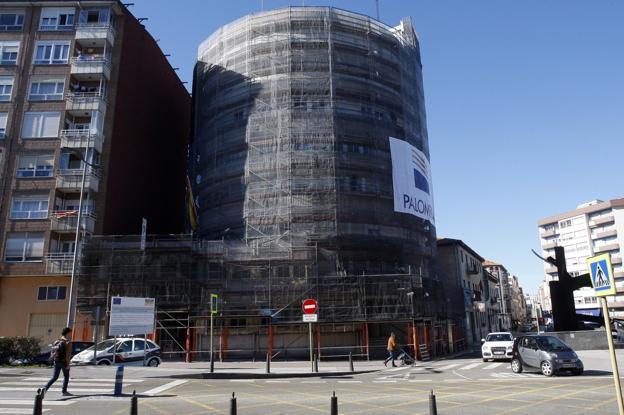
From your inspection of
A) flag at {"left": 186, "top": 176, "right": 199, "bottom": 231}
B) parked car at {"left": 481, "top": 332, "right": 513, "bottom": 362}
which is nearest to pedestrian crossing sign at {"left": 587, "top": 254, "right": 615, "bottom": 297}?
parked car at {"left": 481, "top": 332, "right": 513, "bottom": 362}

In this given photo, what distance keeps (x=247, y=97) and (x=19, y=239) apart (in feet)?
61.8

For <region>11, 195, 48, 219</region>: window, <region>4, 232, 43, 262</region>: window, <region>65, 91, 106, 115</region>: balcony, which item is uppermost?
<region>65, 91, 106, 115</region>: balcony

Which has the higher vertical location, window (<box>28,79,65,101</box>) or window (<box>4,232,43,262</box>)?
window (<box>28,79,65,101</box>)

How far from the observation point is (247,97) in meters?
37.0

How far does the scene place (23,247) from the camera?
1283 inches

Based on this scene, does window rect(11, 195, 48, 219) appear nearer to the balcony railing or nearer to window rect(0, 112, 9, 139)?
window rect(0, 112, 9, 139)

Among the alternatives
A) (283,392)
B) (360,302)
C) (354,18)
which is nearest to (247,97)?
(354,18)

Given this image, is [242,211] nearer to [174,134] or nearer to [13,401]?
Result: [174,134]

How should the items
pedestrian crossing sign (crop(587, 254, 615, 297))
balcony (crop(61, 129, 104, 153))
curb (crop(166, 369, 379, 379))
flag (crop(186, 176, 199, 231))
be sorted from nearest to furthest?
1. pedestrian crossing sign (crop(587, 254, 615, 297))
2. curb (crop(166, 369, 379, 379))
3. balcony (crop(61, 129, 104, 153))
4. flag (crop(186, 176, 199, 231))

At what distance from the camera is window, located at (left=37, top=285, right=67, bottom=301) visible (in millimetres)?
32562

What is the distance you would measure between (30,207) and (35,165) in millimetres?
3124

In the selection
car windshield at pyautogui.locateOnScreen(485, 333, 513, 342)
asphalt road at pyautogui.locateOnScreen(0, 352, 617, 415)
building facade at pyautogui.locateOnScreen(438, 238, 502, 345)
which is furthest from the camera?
building facade at pyautogui.locateOnScreen(438, 238, 502, 345)

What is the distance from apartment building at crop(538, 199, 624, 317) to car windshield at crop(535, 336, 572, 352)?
7339 centimetres

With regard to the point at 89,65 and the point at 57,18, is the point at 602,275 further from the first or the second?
the point at 57,18
